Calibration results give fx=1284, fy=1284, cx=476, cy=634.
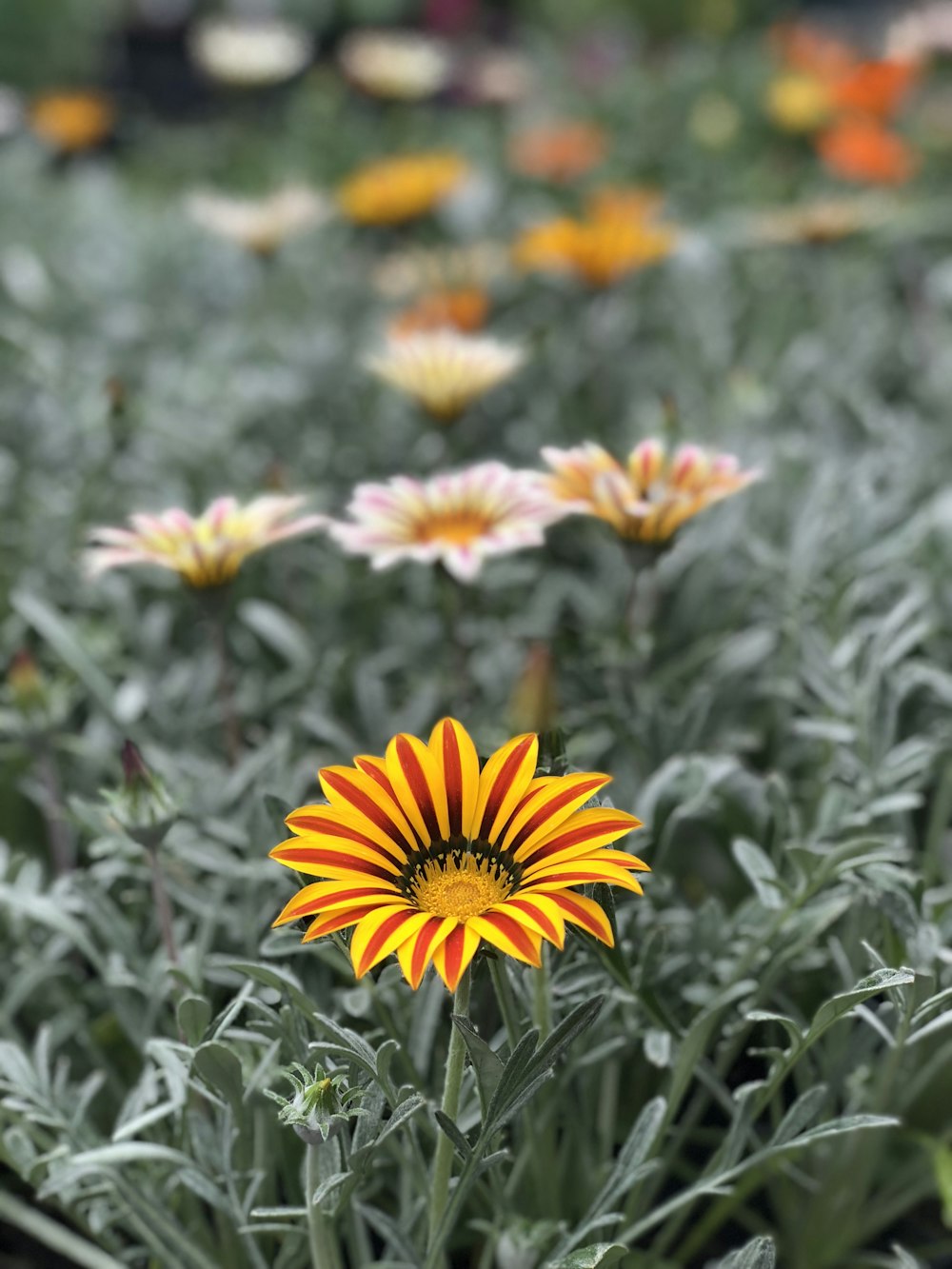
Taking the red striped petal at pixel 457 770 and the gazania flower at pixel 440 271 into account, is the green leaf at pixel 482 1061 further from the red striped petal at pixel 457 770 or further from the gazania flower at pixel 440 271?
the gazania flower at pixel 440 271

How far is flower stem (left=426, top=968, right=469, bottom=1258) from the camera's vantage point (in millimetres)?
553

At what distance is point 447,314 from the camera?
63.4 inches

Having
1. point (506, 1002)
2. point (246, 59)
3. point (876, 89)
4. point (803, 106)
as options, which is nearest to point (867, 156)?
point (876, 89)

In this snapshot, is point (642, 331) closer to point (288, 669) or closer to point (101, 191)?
point (288, 669)

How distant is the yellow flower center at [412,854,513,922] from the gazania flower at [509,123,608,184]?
1930 millimetres

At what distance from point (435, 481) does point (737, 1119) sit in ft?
1.45

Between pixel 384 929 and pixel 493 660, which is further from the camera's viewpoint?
pixel 493 660

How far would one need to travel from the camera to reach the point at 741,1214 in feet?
Answer: 2.89

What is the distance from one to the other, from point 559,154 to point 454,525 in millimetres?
1648

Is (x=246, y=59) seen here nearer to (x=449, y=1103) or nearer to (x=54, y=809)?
(x=54, y=809)

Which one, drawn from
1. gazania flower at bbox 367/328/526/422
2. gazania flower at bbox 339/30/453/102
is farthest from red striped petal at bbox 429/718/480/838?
gazania flower at bbox 339/30/453/102

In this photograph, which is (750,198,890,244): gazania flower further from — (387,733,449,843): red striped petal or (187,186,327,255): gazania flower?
(387,733,449,843): red striped petal

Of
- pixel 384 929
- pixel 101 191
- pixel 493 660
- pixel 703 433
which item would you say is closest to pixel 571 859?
pixel 384 929

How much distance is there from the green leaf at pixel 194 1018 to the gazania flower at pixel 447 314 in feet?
3.23
